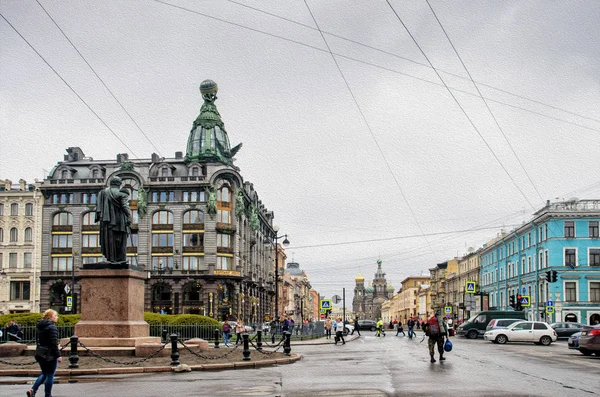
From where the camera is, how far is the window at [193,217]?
3287 inches

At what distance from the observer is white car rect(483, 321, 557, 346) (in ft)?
139

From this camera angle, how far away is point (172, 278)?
82.8m

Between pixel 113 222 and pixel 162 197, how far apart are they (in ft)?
202

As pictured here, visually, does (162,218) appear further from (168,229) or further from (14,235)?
(14,235)

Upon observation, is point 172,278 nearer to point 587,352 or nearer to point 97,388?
point 587,352

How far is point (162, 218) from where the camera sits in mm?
84625

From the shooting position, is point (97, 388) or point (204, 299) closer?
point (97, 388)

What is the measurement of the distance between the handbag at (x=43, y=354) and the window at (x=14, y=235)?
76884mm

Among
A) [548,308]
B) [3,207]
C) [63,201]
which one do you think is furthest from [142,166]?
[548,308]

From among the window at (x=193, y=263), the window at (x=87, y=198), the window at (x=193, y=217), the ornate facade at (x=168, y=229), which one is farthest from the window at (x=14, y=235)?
the window at (x=193, y=263)

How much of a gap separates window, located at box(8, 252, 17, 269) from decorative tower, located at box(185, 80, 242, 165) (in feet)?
71.5

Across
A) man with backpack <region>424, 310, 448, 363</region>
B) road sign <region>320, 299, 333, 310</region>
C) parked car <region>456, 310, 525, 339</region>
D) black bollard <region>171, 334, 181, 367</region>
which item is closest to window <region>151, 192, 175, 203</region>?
road sign <region>320, 299, 333, 310</region>

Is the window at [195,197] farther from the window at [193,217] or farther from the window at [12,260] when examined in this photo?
the window at [12,260]

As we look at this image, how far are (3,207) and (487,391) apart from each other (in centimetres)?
8055
